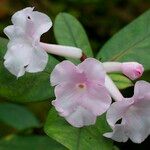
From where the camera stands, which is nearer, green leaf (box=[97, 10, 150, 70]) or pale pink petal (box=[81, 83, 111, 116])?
pale pink petal (box=[81, 83, 111, 116])

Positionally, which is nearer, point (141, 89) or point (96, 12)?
point (141, 89)

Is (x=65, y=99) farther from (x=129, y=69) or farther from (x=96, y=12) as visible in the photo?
(x=96, y=12)

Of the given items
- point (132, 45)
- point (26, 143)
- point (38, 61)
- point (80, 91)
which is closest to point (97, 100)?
point (80, 91)

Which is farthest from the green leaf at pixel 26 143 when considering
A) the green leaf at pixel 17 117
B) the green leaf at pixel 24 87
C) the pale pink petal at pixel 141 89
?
the pale pink petal at pixel 141 89

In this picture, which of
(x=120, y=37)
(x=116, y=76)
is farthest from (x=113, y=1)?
(x=116, y=76)

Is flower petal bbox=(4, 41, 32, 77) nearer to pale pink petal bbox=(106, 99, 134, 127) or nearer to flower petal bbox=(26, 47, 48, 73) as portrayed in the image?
flower petal bbox=(26, 47, 48, 73)

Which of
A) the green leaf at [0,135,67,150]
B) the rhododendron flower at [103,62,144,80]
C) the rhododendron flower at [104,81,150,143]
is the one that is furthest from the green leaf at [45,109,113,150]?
the green leaf at [0,135,67,150]

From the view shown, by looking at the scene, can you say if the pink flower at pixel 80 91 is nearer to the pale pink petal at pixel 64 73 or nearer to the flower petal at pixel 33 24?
the pale pink petal at pixel 64 73
